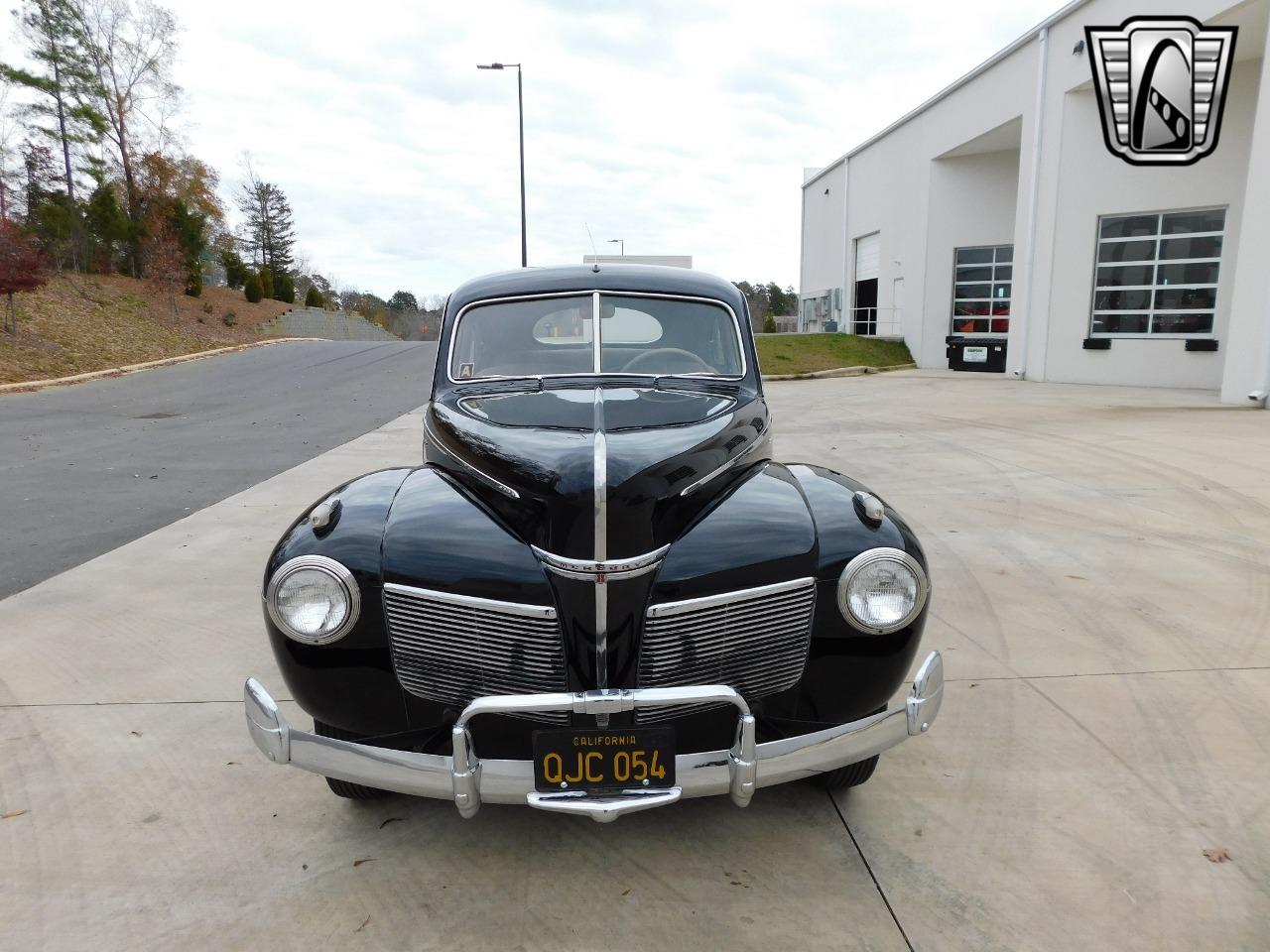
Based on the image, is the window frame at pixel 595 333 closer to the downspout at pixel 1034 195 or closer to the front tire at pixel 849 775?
the front tire at pixel 849 775

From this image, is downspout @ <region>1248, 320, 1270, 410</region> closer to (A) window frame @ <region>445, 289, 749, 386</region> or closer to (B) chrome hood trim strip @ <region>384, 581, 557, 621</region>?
(A) window frame @ <region>445, 289, 749, 386</region>

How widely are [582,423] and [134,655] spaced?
2.55 metres

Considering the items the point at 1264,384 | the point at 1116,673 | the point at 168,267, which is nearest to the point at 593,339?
the point at 1116,673

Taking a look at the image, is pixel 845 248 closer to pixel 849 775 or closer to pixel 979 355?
pixel 979 355

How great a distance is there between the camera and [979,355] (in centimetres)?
2103

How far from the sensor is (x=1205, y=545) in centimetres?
530

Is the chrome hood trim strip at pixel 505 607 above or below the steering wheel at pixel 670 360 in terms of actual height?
below

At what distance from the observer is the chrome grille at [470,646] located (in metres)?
2.19

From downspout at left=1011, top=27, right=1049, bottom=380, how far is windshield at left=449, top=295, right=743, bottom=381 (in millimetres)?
17071

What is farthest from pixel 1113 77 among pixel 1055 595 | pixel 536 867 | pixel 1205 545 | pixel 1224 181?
pixel 536 867

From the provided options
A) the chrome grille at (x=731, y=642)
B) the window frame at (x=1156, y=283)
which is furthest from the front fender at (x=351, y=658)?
the window frame at (x=1156, y=283)

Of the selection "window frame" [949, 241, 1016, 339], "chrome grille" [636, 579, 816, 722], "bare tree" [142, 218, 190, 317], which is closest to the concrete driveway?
"chrome grille" [636, 579, 816, 722]

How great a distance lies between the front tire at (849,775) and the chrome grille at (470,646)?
0.98 m

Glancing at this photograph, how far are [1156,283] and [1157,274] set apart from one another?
0.18 m
